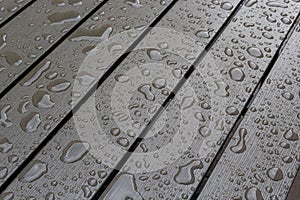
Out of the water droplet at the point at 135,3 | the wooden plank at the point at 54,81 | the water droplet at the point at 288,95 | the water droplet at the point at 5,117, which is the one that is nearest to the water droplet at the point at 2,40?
the wooden plank at the point at 54,81

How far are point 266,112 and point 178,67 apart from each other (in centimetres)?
26

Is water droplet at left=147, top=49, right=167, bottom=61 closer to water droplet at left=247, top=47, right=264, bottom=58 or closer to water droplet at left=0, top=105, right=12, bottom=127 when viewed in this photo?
water droplet at left=247, top=47, right=264, bottom=58

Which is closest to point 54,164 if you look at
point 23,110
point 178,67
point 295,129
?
point 23,110

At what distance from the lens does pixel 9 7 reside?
56.4 inches

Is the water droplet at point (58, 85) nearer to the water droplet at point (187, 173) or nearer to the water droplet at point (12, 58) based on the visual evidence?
the water droplet at point (12, 58)

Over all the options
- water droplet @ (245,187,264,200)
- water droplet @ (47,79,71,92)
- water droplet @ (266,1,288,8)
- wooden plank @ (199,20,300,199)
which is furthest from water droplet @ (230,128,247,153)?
water droplet @ (266,1,288,8)

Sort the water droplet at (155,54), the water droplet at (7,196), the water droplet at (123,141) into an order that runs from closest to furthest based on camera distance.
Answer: the water droplet at (7,196)
the water droplet at (123,141)
the water droplet at (155,54)

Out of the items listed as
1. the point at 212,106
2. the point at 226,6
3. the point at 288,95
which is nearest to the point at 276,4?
the point at 226,6

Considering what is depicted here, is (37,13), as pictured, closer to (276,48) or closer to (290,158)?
(276,48)

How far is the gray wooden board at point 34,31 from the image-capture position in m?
1.26

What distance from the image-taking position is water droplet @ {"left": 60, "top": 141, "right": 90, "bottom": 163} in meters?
1.05

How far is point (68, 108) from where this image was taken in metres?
1.15

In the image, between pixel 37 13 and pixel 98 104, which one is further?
pixel 37 13

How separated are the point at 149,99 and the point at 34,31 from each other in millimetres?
418
